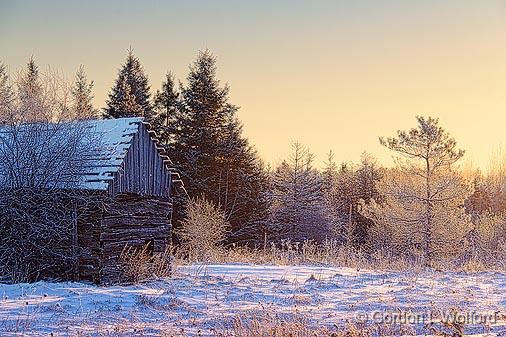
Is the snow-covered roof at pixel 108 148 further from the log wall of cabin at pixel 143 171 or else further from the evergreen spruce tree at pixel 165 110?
the evergreen spruce tree at pixel 165 110

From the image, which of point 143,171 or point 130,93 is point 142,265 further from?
point 130,93

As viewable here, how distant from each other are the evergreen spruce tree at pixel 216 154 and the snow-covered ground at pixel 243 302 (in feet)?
53.2

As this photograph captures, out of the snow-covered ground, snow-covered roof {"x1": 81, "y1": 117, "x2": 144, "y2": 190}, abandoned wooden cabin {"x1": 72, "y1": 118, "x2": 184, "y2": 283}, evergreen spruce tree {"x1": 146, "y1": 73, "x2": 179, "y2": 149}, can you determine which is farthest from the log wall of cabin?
evergreen spruce tree {"x1": 146, "y1": 73, "x2": 179, "y2": 149}

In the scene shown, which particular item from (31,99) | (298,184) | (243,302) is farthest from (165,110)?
(243,302)

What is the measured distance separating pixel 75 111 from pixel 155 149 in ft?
9.74

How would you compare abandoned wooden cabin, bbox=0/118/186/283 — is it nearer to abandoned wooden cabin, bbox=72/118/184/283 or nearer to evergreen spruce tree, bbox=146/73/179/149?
abandoned wooden cabin, bbox=72/118/184/283

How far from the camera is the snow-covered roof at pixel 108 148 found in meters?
15.3

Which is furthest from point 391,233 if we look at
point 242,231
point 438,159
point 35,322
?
point 35,322

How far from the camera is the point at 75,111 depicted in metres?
18.1

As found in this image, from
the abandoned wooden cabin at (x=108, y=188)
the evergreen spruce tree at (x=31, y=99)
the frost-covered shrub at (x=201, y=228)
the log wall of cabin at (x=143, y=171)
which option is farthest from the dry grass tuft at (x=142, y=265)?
the frost-covered shrub at (x=201, y=228)

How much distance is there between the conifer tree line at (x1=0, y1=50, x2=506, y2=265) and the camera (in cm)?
2922

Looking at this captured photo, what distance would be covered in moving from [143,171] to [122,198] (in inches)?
43.7

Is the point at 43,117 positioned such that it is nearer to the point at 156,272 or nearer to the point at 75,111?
the point at 75,111

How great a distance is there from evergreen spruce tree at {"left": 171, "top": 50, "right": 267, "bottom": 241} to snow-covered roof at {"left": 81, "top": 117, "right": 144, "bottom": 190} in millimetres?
16022
